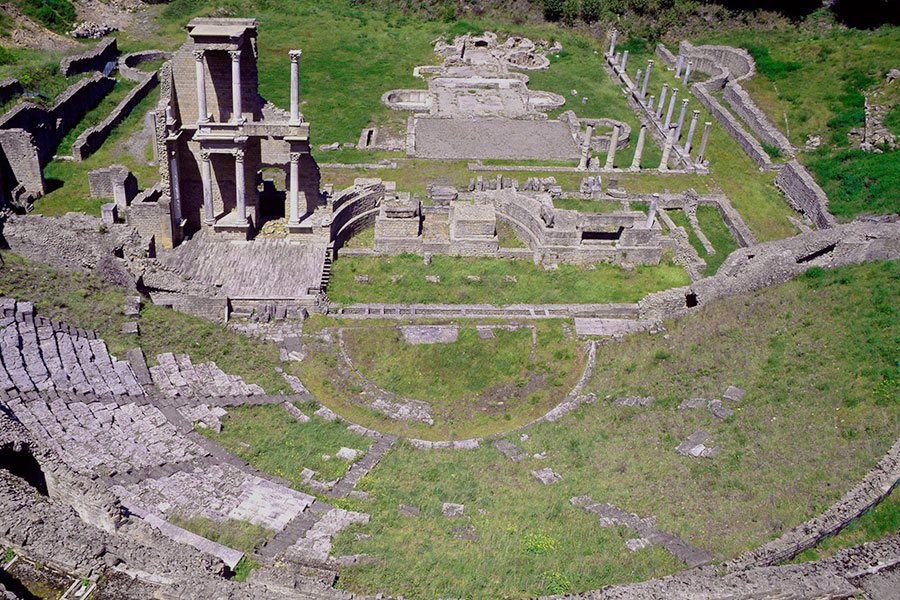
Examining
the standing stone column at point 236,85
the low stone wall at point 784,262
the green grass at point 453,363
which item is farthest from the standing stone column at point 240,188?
the low stone wall at point 784,262

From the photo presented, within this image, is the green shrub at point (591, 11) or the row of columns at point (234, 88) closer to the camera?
the row of columns at point (234, 88)

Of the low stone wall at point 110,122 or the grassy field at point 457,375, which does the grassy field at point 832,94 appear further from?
the low stone wall at point 110,122

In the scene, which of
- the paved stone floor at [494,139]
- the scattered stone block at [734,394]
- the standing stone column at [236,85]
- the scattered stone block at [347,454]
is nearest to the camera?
the scattered stone block at [347,454]

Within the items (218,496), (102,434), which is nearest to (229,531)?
(218,496)

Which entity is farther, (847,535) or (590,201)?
(590,201)

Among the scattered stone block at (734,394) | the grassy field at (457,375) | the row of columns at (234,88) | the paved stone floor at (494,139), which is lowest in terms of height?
the grassy field at (457,375)

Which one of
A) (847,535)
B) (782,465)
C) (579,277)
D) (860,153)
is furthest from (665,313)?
(860,153)

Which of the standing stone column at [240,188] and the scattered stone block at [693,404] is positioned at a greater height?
the standing stone column at [240,188]

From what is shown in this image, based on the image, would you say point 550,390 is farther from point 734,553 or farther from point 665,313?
point 734,553
